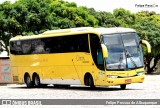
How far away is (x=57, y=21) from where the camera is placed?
143ft

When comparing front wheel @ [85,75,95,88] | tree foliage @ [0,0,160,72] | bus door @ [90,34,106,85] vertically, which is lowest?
front wheel @ [85,75,95,88]

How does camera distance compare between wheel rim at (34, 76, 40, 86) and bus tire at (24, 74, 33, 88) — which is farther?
bus tire at (24, 74, 33, 88)

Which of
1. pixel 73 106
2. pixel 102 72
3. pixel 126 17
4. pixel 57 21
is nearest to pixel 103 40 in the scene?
pixel 102 72

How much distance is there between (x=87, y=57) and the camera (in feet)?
83.4

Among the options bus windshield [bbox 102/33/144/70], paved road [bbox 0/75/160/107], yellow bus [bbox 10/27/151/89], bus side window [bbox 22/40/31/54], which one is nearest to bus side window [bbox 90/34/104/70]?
yellow bus [bbox 10/27/151/89]

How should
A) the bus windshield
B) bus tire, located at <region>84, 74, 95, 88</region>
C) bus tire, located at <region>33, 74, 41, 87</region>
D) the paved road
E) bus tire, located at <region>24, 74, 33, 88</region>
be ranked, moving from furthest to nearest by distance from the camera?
bus tire, located at <region>24, 74, 33, 88</region> → bus tire, located at <region>33, 74, 41, 87</region> → bus tire, located at <region>84, 74, 95, 88</region> → the bus windshield → the paved road

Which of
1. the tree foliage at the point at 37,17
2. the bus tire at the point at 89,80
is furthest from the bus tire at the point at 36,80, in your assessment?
the tree foliage at the point at 37,17

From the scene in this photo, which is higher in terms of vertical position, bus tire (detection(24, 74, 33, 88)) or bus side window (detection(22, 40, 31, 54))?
bus side window (detection(22, 40, 31, 54))

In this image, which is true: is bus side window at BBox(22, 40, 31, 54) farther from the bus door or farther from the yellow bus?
the bus door

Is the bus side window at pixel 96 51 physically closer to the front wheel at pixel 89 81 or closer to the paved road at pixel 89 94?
the front wheel at pixel 89 81

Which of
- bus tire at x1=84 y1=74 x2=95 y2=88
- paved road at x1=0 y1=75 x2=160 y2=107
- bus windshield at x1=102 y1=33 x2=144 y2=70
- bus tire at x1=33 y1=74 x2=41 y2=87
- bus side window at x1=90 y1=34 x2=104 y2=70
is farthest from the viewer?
bus tire at x1=33 y1=74 x2=41 y2=87

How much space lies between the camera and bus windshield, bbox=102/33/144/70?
24.4 meters

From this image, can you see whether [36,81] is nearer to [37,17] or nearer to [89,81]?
[89,81]

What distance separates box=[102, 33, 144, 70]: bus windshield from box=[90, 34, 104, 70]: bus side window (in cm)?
34
